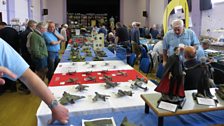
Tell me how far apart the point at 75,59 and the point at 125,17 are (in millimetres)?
12984

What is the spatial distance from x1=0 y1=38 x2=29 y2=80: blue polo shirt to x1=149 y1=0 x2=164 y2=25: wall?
11504 millimetres

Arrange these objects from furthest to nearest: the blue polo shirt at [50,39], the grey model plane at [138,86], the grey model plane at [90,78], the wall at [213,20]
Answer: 1. the wall at [213,20]
2. the blue polo shirt at [50,39]
3. the grey model plane at [90,78]
4. the grey model plane at [138,86]

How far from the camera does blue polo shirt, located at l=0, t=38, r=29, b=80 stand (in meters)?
0.94

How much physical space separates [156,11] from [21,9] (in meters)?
7.37

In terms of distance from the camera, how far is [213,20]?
772cm

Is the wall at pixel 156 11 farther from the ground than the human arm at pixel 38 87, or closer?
farther from the ground

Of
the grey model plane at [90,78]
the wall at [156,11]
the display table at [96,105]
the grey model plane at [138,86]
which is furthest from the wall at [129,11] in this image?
the display table at [96,105]

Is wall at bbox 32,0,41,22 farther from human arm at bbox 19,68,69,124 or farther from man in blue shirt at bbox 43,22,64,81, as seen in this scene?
human arm at bbox 19,68,69,124

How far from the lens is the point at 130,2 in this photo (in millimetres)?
16406

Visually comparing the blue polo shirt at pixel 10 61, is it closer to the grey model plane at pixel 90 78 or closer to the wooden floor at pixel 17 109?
the grey model plane at pixel 90 78

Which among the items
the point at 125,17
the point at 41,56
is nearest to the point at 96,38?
the point at 41,56

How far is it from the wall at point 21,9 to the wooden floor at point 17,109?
15.0 ft

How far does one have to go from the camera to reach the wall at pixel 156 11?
11.9 meters

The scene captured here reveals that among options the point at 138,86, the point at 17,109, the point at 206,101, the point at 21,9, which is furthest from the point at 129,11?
the point at 206,101
